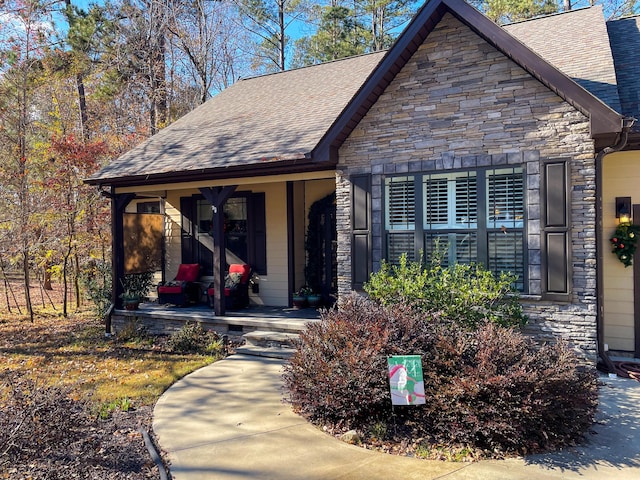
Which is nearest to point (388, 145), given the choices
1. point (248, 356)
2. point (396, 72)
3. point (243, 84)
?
point (396, 72)

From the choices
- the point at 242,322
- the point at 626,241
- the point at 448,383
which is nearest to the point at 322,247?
the point at 242,322

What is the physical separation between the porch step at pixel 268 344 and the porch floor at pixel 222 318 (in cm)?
19

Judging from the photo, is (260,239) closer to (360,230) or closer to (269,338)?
(269,338)

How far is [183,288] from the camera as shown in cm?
993

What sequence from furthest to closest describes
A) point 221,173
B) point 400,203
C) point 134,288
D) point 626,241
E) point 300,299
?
1. point 134,288
2. point 300,299
3. point 221,173
4. point 400,203
5. point 626,241

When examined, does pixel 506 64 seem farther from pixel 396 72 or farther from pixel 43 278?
pixel 43 278

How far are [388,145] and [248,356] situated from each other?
3.93 metres

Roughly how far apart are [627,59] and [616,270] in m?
3.62

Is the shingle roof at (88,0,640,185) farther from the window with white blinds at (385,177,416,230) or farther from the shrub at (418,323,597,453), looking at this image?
the shrub at (418,323,597,453)

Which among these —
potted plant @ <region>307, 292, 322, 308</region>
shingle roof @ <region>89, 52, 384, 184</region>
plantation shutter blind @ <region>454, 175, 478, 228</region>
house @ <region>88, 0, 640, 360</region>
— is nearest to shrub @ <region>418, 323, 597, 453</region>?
house @ <region>88, 0, 640, 360</region>

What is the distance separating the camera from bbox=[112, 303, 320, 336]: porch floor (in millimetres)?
8074

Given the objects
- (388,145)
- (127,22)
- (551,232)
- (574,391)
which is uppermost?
(127,22)

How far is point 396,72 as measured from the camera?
6797mm

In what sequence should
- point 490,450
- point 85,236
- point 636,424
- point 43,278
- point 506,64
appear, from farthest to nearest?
point 43,278 → point 85,236 → point 506,64 → point 636,424 → point 490,450
